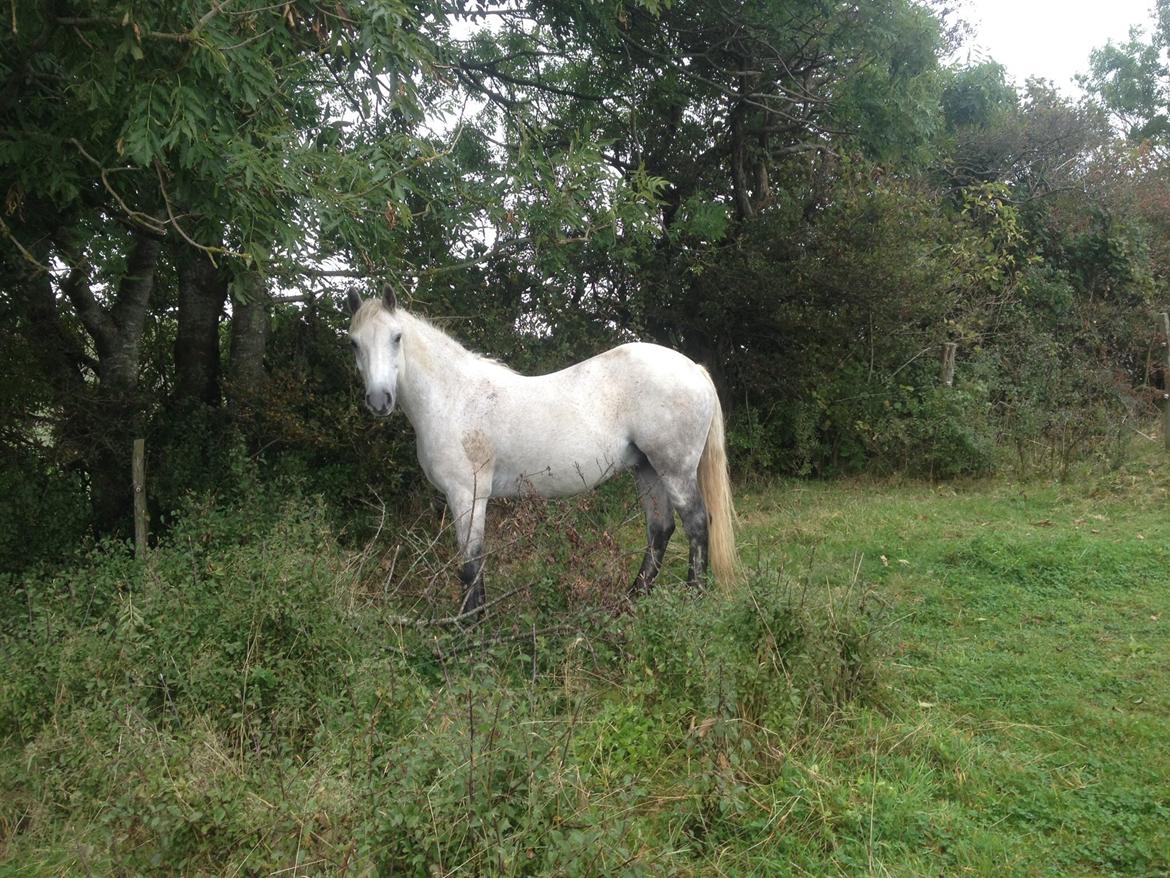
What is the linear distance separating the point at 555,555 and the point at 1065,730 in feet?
8.38

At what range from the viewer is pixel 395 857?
245 cm

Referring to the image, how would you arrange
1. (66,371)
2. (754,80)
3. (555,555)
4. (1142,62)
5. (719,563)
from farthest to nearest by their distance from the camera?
(1142,62)
(754,80)
(66,371)
(719,563)
(555,555)

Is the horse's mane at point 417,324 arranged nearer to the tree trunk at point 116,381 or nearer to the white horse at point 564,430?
the white horse at point 564,430

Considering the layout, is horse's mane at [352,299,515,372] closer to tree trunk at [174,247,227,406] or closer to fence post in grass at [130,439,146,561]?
fence post in grass at [130,439,146,561]

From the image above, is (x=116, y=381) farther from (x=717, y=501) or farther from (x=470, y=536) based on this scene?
(x=717, y=501)

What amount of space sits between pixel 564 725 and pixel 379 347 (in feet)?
8.40

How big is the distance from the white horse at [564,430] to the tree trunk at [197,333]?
2851mm

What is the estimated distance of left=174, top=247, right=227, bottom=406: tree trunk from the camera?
23.9 ft

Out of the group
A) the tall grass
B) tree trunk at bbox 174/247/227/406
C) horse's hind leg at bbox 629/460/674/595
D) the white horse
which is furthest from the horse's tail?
tree trunk at bbox 174/247/227/406

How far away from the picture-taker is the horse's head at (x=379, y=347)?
15.6ft

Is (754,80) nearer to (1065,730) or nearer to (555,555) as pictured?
(555,555)

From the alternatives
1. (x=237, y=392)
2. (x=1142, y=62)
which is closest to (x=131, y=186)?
(x=237, y=392)

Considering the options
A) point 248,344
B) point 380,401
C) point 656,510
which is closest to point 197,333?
point 248,344

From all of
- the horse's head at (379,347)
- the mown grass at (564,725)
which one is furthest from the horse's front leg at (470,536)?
the horse's head at (379,347)
